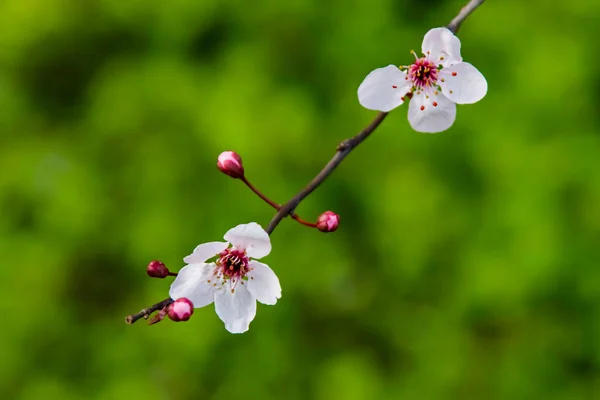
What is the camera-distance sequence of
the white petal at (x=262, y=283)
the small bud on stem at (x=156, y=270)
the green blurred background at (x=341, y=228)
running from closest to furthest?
the small bud on stem at (x=156, y=270) < the white petal at (x=262, y=283) < the green blurred background at (x=341, y=228)

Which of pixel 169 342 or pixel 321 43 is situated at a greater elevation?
pixel 321 43

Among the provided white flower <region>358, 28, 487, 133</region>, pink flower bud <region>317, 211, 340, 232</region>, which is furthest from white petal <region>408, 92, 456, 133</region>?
pink flower bud <region>317, 211, 340, 232</region>

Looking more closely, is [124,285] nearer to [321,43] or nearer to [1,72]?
[1,72]

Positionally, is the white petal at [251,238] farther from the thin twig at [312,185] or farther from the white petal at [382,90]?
the white petal at [382,90]

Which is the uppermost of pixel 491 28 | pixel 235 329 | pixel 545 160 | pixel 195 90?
pixel 491 28

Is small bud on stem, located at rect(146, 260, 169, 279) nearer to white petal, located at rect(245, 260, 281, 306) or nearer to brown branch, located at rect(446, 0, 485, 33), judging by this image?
white petal, located at rect(245, 260, 281, 306)

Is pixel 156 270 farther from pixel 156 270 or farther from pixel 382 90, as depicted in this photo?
pixel 382 90

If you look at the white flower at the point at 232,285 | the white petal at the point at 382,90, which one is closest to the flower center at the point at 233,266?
the white flower at the point at 232,285

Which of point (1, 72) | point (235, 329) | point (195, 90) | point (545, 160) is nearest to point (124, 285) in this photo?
point (195, 90)
